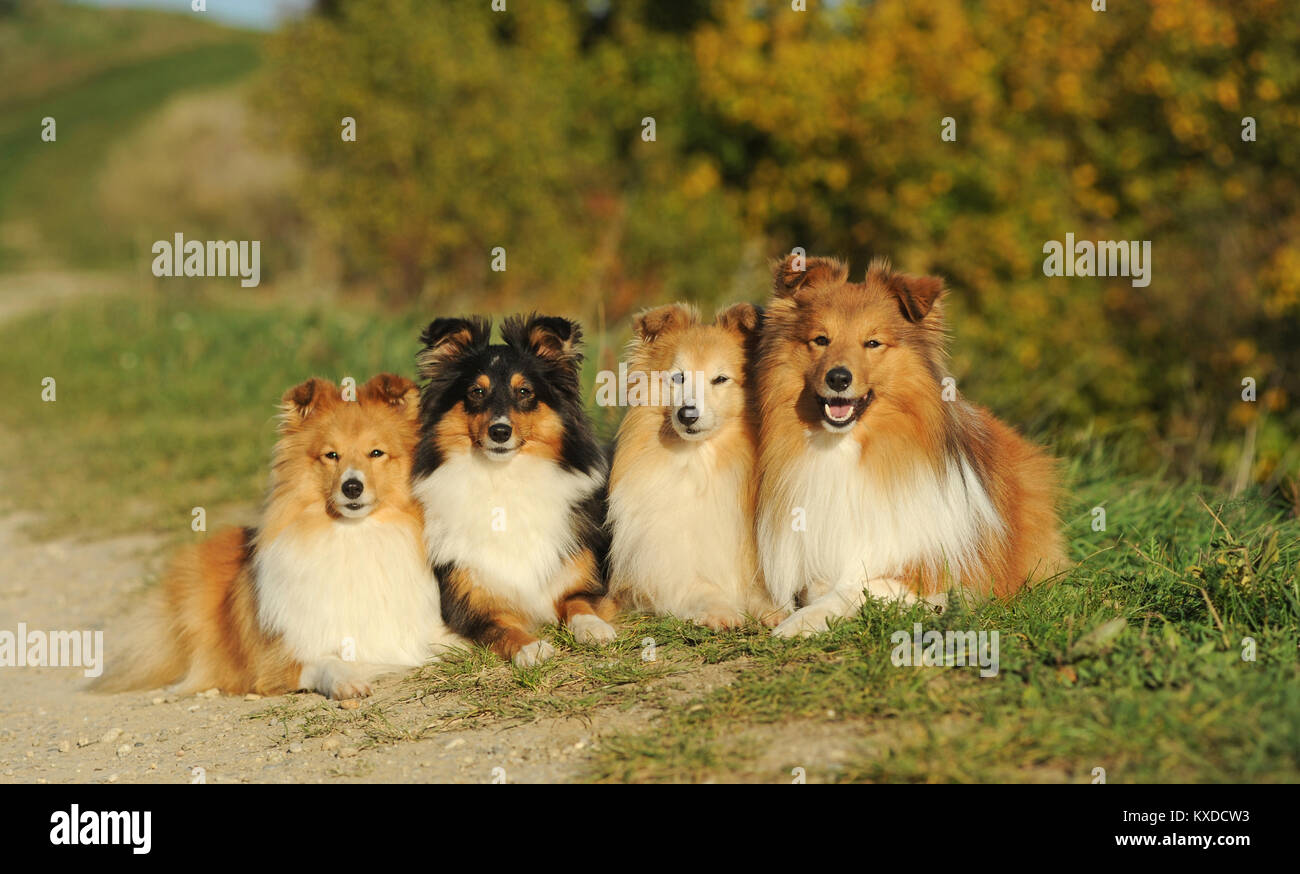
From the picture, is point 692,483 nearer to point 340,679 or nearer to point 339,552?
point 339,552

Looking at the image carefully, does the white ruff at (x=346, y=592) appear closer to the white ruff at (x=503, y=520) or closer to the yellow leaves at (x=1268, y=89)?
the white ruff at (x=503, y=520)

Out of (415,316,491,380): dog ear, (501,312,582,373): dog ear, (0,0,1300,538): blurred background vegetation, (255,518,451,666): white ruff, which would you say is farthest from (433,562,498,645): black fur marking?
(0,0,1300,538): blurred background vegetation

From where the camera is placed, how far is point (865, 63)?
14797mm

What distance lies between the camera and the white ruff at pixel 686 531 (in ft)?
17.3

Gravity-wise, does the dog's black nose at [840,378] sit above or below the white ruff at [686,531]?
above

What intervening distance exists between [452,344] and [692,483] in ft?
4.01

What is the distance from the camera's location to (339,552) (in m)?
5.20

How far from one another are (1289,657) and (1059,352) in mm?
10242

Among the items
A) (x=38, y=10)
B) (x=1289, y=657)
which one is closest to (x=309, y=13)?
(x=1289, y=657)

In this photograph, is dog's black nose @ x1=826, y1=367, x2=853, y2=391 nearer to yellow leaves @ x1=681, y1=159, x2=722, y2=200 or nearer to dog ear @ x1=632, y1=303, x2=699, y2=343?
dog ear @ x1=632, y1=303, x2=699, y2=343

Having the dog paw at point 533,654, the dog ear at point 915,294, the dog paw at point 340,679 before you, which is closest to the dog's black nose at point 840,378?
the dog ear at point 915,294

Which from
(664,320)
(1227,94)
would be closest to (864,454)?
(664,320)

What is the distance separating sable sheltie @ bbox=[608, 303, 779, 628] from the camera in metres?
5.24

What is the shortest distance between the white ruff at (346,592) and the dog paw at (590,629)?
0.67m
